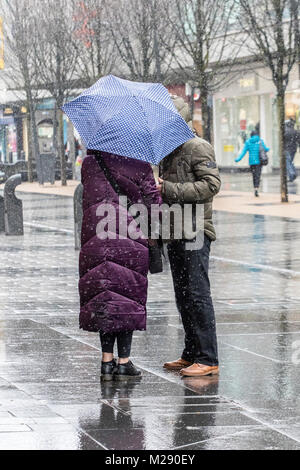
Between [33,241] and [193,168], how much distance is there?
1206 cm

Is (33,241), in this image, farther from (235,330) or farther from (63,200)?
(63,200)

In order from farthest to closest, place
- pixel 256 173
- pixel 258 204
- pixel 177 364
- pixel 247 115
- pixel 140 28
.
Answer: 1. pixel 247 115
2. pixel 140 28
3. pixel 256 173
4. pixel 258 204
5. pixel 177 364

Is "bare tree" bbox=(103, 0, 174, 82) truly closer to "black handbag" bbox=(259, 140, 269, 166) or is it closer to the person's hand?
"black handbag" bbox=(259, 140, 269, 166)

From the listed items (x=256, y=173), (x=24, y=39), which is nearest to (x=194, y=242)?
(x=256, y=173)

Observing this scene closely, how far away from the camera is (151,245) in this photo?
7555mm

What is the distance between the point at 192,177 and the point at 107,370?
4.29 ft

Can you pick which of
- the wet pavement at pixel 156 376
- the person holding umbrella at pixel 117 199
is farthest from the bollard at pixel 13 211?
the person holding umbrella at pixel 117 199

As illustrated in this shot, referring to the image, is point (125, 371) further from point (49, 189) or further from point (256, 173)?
point (49, 189)

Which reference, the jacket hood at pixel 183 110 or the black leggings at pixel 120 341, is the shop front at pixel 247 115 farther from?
the black leggings at pixel 120 341

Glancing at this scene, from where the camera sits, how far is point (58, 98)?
4203 centimetres

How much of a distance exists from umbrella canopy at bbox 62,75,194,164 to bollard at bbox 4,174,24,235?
13.0 m

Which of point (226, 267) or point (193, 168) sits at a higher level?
point (193, 168)

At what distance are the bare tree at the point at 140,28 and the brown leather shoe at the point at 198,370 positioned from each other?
26.8 meters
